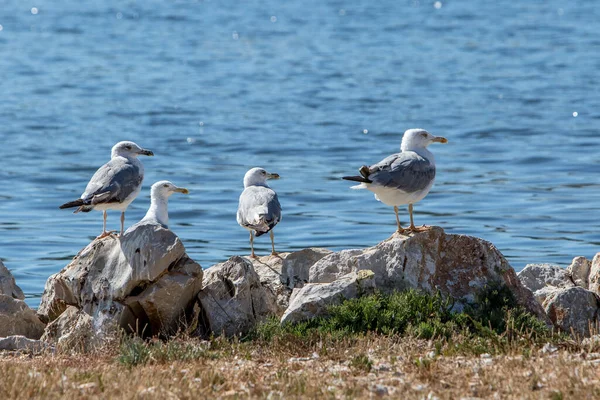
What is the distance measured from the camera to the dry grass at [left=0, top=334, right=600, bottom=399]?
778 cm

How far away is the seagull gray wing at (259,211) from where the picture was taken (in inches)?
468

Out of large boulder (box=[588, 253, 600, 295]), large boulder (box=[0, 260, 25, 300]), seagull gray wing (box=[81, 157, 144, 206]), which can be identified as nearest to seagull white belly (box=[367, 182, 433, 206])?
large boulder (box=[588, 253, 600, 295])

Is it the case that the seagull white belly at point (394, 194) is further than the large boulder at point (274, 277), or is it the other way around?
the seagull white belly at point (394, 194)

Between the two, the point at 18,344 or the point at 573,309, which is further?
the point at 573,309

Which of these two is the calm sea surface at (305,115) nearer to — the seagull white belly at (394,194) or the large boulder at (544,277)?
the large boulder at (544,277)

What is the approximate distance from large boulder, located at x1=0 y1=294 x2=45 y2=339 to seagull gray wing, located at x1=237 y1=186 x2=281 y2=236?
8.11ft

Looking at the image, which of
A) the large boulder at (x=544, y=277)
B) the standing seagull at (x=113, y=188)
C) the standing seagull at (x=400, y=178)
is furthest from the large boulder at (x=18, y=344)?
the large boulder at (x=544, y=277)

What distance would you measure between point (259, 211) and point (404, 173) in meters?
1.64

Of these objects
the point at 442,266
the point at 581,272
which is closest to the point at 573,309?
the point at 442,266

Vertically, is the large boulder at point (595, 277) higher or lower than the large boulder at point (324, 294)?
lower

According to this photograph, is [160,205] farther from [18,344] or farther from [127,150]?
[18,344]

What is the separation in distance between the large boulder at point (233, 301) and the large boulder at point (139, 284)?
0.17 m

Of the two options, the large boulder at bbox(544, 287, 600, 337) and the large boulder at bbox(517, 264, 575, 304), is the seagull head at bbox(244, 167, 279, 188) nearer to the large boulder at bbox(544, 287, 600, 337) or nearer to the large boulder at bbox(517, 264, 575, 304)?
the large boulder at bbox(517, 264, 575, 304)

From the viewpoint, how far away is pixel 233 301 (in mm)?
10836
